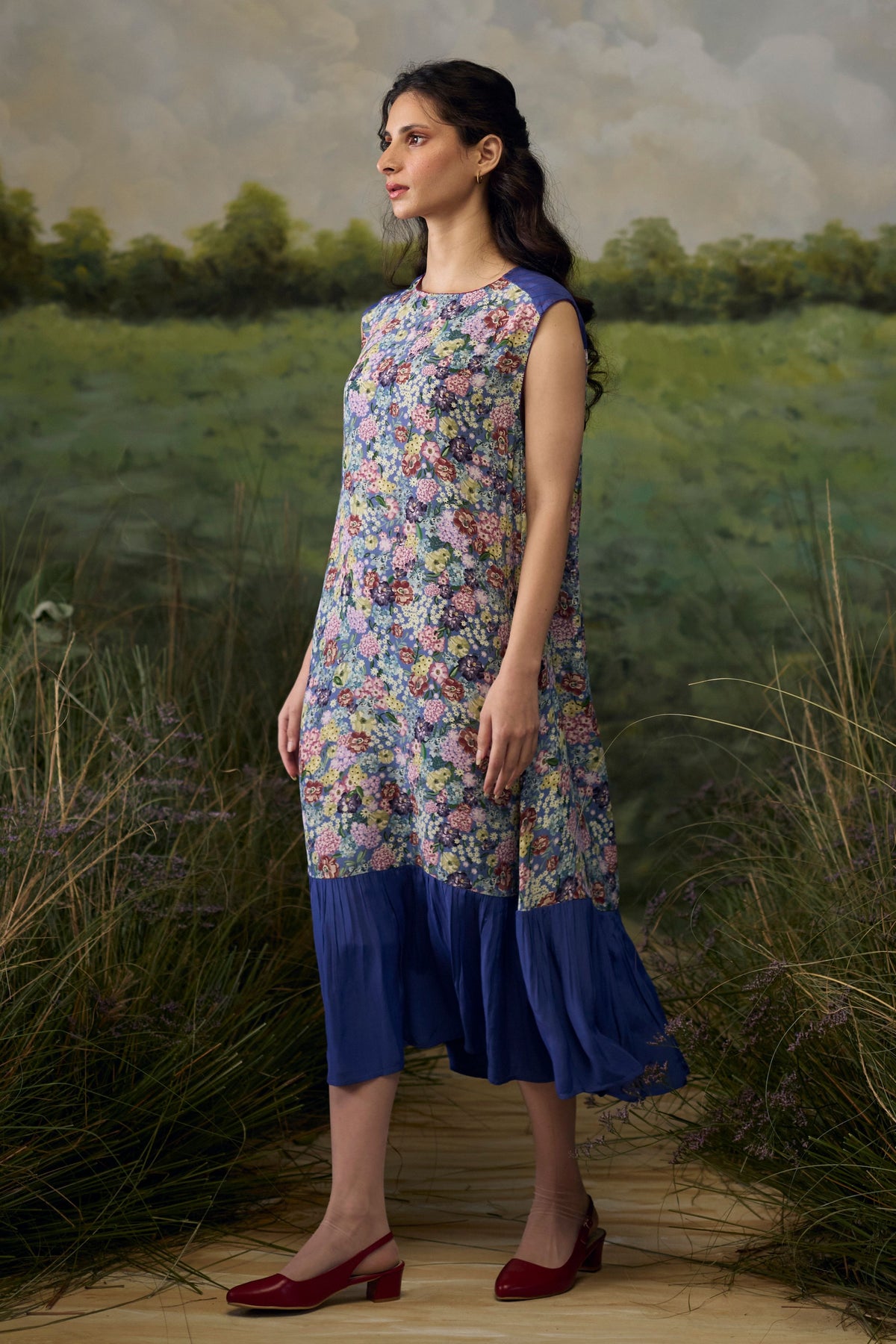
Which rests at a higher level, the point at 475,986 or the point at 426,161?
the point at 426,161

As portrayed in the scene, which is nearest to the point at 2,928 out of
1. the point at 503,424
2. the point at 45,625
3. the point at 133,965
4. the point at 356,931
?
the point at 133,965

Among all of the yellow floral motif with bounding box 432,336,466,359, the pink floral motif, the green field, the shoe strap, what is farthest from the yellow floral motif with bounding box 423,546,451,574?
the green field

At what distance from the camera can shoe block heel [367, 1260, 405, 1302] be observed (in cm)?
180

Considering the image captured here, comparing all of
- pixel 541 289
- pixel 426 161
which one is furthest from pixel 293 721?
pixel 426 161

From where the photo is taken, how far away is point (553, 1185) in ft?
6.05

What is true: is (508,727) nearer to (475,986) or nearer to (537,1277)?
(475,986)

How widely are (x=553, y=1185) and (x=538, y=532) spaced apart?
0.91 m

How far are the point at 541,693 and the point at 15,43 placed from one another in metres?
4.66

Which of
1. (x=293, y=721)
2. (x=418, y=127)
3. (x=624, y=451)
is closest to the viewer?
(x=418, y=127)

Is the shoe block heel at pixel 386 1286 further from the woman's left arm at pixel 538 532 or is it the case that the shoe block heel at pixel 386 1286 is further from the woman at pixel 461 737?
the woman's left arm at pixel 538 532

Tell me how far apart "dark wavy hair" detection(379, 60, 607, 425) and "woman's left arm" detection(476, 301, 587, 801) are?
92 millimetres

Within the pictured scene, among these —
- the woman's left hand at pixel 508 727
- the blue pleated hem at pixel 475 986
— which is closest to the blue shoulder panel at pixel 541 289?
the woman's left hand at pixel 508 727

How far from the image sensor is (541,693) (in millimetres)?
1830

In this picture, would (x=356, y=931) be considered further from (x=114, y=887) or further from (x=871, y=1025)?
(x=871, y=1025)
